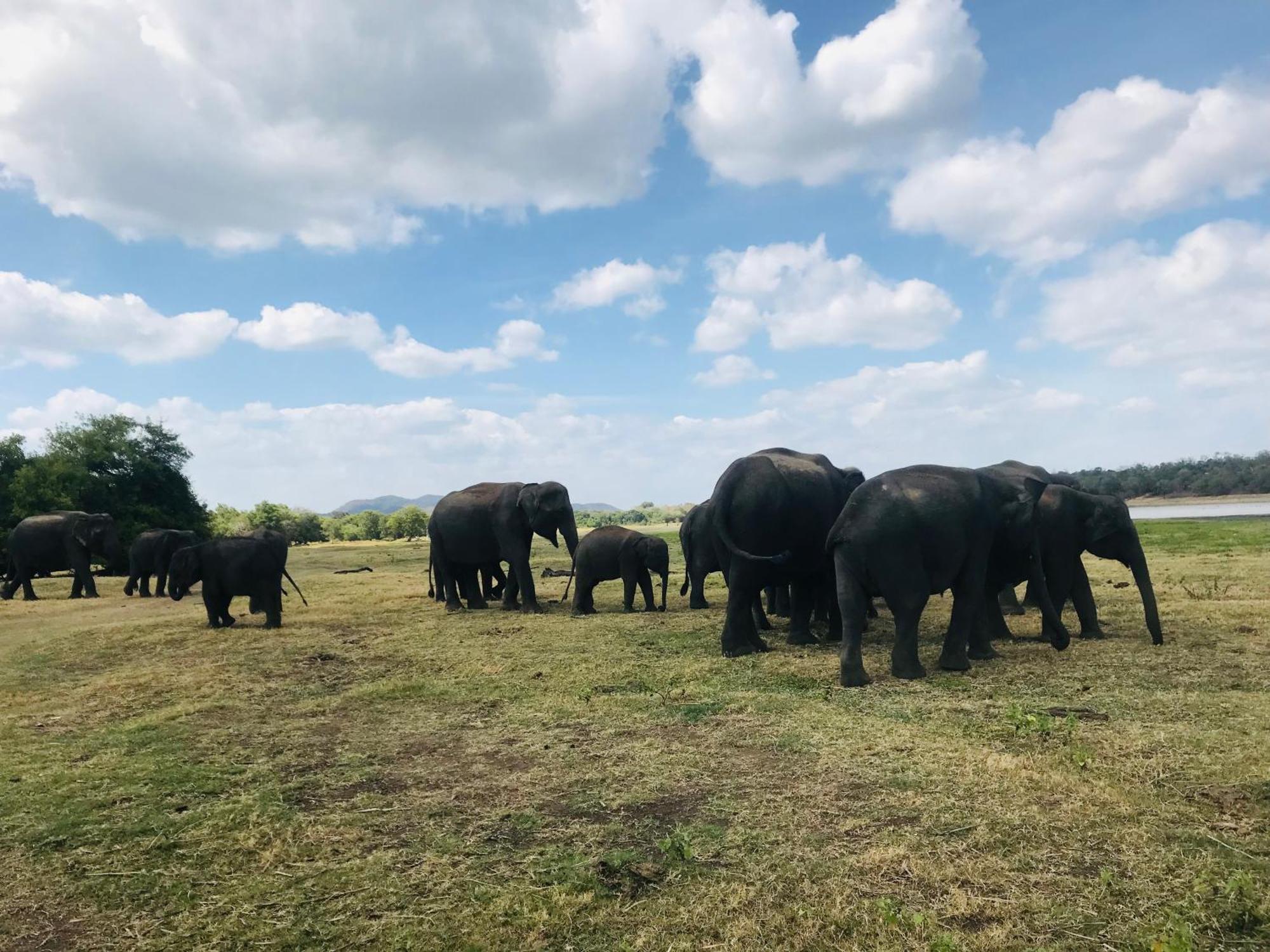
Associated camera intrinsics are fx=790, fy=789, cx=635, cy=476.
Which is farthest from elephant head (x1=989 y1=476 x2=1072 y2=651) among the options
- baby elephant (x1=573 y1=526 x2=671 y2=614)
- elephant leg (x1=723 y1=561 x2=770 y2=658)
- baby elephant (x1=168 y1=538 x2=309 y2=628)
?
baby elephant (x1=168 y1=538 x2=309 y2=628)

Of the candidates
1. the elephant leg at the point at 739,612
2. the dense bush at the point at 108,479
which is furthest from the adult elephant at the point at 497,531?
the dense bush at the point at 108,479

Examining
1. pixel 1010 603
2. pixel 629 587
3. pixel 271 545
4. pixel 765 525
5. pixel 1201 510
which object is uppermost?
pixel 271 545

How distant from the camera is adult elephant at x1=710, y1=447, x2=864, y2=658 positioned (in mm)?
10133

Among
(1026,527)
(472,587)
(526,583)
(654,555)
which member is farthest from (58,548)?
(1026,527)

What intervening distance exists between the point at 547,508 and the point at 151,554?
512 inches

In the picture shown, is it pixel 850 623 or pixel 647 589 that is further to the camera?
pixel 647 589

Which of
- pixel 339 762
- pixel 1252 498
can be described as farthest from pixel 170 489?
pixel 1252 498

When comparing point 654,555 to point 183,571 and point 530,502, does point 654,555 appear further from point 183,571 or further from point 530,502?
point 183,571

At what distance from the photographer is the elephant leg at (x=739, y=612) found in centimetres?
1010

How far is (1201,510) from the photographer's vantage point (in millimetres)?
52562

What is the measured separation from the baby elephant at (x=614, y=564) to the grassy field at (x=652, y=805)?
5.41 metres

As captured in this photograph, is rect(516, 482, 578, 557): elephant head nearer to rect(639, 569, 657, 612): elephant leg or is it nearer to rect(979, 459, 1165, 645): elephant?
rect(639, 569, 657, 612): elephant leg

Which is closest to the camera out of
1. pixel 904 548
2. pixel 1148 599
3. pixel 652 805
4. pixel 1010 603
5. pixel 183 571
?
pixel 652 805

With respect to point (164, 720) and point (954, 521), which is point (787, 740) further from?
point (164, 720)
